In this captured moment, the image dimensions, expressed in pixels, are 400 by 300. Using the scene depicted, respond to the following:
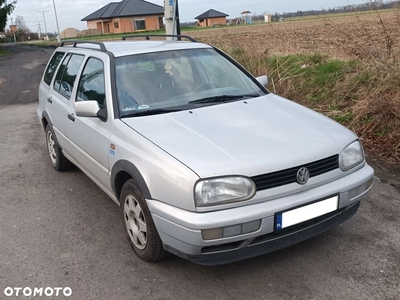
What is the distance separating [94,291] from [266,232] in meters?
1.28

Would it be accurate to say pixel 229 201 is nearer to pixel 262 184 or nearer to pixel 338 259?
pixel 262 184

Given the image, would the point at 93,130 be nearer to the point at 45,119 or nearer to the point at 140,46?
the point at 140,46

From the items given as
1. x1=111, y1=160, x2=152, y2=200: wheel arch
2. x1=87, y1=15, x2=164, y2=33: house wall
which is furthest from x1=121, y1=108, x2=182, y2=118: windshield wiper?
x1=87, y1=15, x2=164, y2=33: house wall

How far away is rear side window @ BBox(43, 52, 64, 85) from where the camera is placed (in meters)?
5.50

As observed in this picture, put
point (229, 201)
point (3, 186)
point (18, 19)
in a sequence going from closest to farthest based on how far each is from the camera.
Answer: point (229, 201) < point (3, 186) < point (18, 19)

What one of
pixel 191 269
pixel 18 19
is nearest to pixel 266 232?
pixel 191 269

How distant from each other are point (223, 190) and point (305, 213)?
0.63 m

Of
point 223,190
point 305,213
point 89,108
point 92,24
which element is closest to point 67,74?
point 89,108

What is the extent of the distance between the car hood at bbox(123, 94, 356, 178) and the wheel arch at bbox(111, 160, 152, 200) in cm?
26

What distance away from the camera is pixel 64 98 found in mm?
4750

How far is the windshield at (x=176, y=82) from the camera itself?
370 cm

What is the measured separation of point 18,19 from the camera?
11494 cm

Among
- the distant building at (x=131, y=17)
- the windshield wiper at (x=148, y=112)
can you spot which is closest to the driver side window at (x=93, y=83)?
the windshield wiper at (x=148, y=112)

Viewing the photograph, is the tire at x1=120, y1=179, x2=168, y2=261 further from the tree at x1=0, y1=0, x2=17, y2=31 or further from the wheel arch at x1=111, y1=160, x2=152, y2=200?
the tree at x1=0, y1=0, x2=17, y2=31
